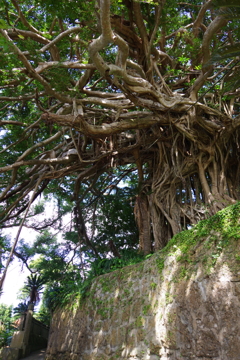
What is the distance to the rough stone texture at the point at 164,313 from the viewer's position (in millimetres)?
3510

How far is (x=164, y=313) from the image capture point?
4.19m

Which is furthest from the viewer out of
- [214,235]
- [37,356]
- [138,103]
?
[37,356]

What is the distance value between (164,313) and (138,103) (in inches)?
140

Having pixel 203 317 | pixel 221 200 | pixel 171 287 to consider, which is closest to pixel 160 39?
pixel 221 200

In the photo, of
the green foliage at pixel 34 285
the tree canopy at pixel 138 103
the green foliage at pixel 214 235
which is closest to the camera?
the green foliage at pixel 214 235

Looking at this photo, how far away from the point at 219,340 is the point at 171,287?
972 millimetres

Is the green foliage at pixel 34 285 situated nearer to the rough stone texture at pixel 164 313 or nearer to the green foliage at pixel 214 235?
the rough stone texture at pixel 164 313

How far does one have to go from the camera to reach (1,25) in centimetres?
368

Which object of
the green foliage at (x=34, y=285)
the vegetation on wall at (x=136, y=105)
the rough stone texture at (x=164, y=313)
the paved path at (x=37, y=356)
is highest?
the vegetation on wall at (x=136, y=105)

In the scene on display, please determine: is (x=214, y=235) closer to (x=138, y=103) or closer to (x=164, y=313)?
(x=164, y=313)

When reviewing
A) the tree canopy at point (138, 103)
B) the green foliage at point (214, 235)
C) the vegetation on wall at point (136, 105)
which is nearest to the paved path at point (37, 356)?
the vegetation on wall at point (136, 105)

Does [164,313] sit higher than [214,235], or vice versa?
[214,235]

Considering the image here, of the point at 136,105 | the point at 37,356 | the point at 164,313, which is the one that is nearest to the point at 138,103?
the point at 136,105

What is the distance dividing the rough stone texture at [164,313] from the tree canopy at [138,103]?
143 centimetres
